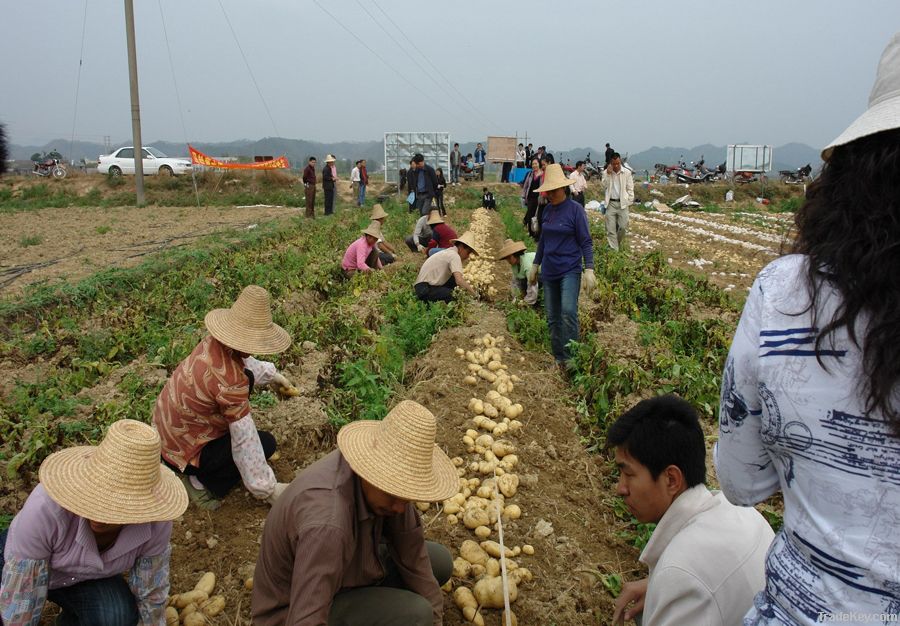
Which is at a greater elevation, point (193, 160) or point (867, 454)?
point (193, 160)

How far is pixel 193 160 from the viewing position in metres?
19.2

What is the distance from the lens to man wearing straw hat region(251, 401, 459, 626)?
6.75 feet

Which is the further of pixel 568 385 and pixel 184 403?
pixel 568 385

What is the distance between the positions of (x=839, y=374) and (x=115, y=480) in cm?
228

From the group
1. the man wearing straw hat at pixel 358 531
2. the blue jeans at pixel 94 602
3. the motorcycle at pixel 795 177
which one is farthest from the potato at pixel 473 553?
the motorcycle at pixel 795 177

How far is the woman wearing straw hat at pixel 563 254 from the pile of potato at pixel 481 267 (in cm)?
214

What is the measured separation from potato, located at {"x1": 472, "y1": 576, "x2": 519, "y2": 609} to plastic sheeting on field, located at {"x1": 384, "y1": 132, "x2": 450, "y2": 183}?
2579 cm

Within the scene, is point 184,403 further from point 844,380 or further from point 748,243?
point 748,243

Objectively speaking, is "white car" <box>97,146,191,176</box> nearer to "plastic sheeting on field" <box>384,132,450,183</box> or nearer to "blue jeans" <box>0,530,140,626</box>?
"plastic sheeting on field" <box>384,132,450,183</box>

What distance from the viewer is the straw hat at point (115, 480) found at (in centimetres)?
225

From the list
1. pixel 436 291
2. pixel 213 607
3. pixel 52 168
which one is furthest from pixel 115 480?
pixel 52 168

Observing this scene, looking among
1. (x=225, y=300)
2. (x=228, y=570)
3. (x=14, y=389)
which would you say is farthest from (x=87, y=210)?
(x=228, y=570)

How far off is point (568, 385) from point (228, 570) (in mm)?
3060

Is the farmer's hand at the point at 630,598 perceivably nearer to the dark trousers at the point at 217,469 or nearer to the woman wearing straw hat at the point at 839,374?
the woman wearing straw hat at the point at 839,374
